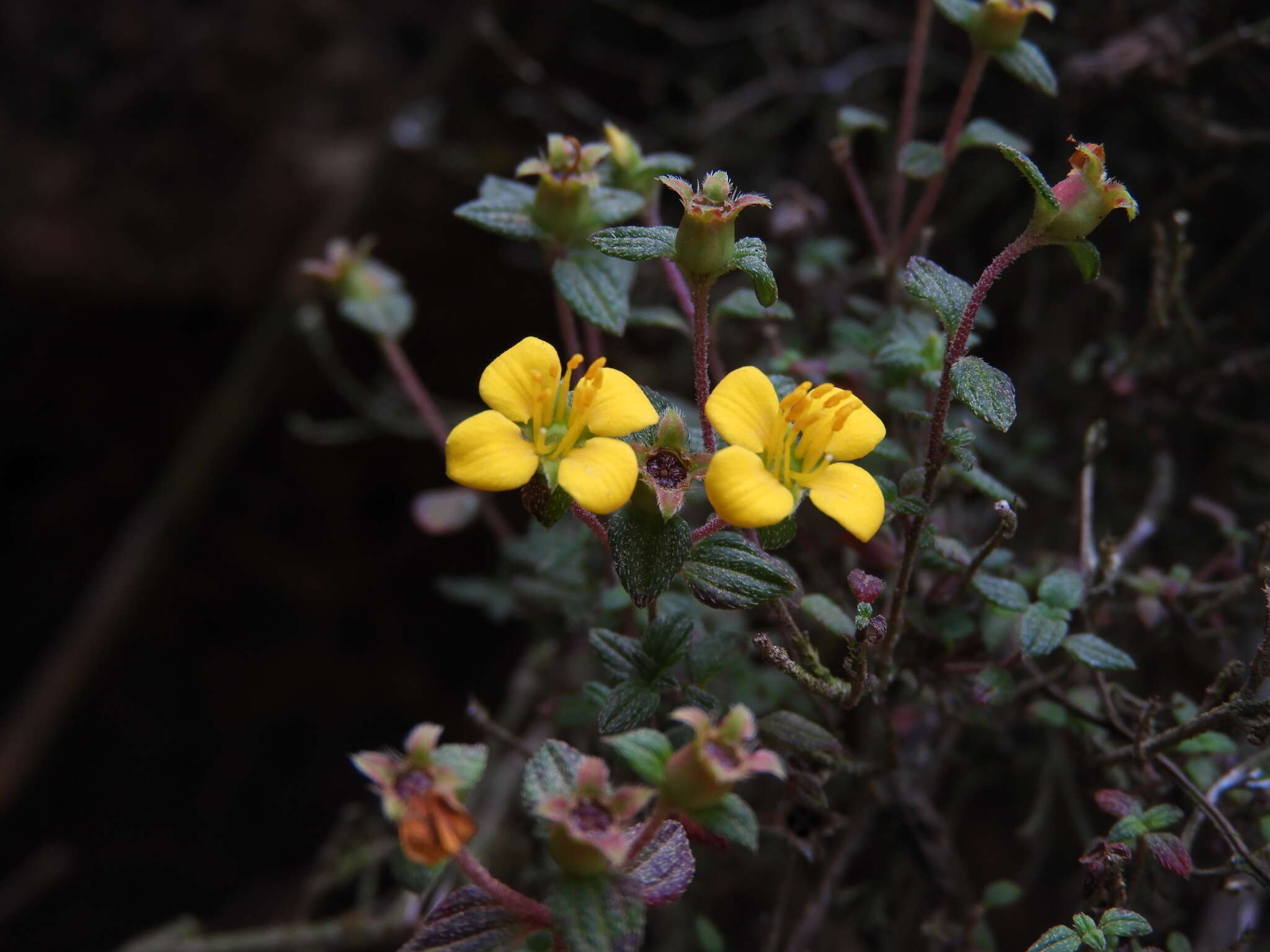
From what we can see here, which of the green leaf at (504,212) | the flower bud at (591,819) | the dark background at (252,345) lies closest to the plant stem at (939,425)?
the flower bud at (591,819)

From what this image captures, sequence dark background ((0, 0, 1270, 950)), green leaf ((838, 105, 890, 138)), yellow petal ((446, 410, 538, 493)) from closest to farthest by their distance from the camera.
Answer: yellow petal ((446, 410, 538, 493)) < green leaf ((838, 105, 890, 138)) < dark background ((0, 0, 1270, 950))

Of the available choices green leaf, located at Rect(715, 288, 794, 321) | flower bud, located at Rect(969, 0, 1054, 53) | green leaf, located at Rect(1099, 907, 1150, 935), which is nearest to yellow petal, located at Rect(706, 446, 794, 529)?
green leaf, located at Rect(715, 288, 794, 321)

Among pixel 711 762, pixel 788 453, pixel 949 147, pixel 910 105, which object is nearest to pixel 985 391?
pixel 788 453

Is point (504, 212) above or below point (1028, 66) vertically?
below

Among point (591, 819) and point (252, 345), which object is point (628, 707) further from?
point (252, 345)

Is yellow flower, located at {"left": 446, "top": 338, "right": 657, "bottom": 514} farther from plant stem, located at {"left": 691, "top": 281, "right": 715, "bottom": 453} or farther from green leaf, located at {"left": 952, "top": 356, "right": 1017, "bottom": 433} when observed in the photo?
green leaf, located at {"left": 952, "top": 356, "right": 1017, "bottom": 433}

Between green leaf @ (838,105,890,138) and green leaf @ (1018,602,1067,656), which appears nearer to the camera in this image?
green leaf @ (1018,602,1067,656)
